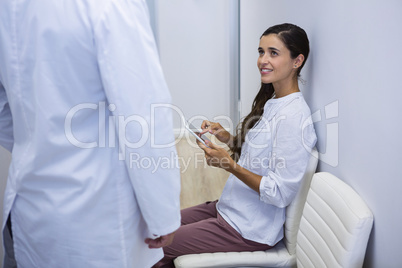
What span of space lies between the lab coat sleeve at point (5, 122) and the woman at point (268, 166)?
0.70 m

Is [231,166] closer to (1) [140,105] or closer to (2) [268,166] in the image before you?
(2) [268,166]

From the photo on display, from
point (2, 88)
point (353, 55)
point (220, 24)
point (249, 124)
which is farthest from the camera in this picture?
point (220, 24)

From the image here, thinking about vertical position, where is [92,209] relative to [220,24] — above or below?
below

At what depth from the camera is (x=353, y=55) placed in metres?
1.22

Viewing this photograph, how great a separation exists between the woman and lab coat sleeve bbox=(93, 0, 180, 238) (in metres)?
0.54

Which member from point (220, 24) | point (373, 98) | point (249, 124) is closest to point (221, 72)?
point (220, 24)

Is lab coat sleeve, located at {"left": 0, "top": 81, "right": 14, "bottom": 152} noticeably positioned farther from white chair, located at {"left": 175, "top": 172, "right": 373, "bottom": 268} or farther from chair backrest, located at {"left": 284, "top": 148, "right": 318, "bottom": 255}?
chair backrest, located at {"left": 284, "top": 148, "right": 318, "bottom": 255}

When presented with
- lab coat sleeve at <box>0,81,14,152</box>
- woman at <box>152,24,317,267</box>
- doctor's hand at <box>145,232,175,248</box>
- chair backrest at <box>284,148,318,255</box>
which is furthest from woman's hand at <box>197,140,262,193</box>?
lab coat sleeve at <box>0,81,14,152</box>

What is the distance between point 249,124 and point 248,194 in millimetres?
387

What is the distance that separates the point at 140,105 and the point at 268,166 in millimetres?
796

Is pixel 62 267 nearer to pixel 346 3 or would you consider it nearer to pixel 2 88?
pixel 2 88

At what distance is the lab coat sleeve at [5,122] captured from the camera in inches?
41.2

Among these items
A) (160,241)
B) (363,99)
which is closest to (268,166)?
(363,99)

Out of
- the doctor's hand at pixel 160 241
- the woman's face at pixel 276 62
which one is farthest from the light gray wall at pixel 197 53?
the doctor's hand at pixel 160 241
